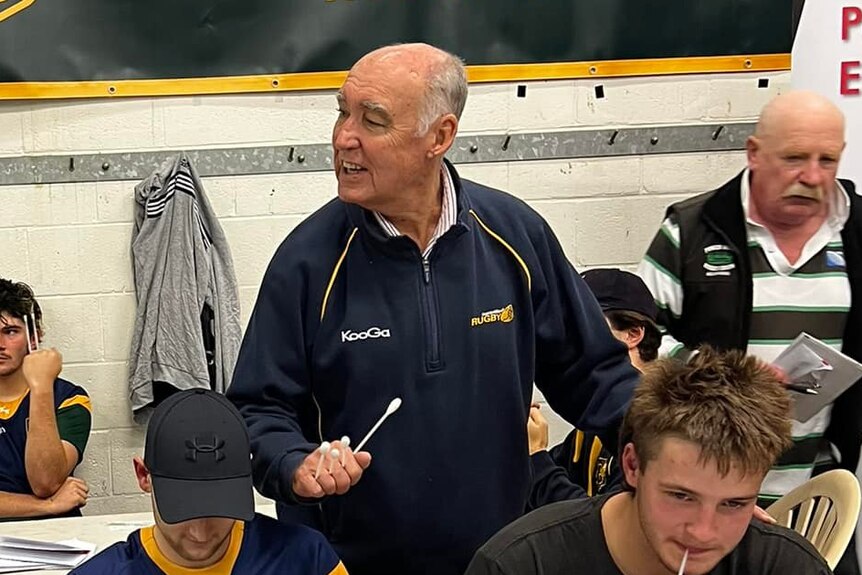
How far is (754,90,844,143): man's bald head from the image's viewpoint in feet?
8.19

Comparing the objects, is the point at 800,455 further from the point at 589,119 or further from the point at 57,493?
the point at 57,493

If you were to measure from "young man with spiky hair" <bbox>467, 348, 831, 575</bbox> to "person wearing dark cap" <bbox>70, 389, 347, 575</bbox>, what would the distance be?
0.45m

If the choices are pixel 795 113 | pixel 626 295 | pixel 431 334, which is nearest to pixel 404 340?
pixel 431 334

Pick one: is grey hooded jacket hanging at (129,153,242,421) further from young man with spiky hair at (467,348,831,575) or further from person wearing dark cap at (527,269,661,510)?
young man with spiky hair at (467,348,831,575)

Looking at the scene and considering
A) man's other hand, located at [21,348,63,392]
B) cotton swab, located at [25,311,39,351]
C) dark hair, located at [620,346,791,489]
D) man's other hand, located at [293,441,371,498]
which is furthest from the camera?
cotton swab, located at [25,311,39,351]

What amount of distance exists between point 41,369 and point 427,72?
187 centimetres

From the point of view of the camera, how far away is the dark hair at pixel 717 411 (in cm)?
134

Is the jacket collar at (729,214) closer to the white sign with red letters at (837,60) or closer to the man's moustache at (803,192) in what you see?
the man's moustache at (803,192)

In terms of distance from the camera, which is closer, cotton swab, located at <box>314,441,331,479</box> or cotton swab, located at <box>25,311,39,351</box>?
cotton swab, located at <box>314,441,331,479</box>

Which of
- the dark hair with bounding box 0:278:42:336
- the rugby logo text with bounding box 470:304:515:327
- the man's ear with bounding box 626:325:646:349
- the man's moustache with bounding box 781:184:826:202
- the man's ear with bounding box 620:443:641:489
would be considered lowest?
the man's ear with bounding box 620:443:641:489

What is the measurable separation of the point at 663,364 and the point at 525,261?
1.69 feet

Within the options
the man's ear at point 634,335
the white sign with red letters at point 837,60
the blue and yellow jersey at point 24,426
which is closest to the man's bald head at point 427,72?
the man's ear at point 634,335

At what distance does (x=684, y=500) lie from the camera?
136 centimetres

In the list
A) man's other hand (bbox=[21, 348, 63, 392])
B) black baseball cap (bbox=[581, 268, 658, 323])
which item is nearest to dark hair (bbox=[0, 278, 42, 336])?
man's other hand (bbox=[21, 348, 63, 392])
